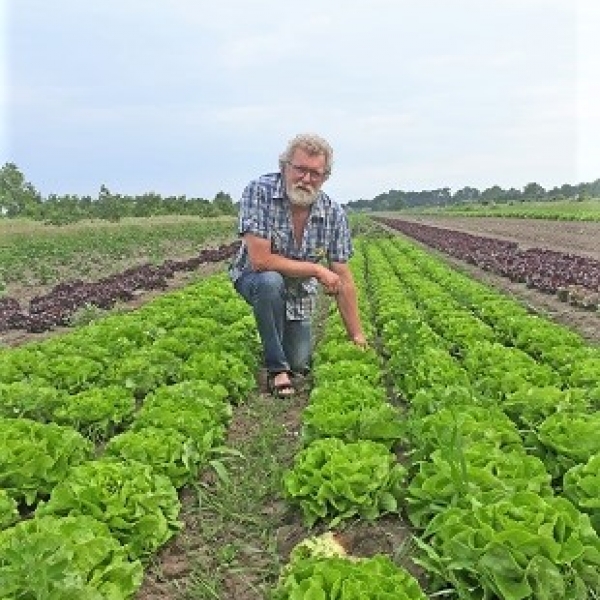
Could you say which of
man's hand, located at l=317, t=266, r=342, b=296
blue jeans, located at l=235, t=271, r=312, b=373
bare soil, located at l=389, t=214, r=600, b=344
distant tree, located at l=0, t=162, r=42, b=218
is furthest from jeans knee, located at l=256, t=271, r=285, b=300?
distant tree, located at l=0, t=162, r=42, b=218

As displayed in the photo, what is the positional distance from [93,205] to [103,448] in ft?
211

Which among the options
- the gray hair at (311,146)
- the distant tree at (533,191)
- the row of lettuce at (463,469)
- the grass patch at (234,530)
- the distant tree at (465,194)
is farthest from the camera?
the distant tree at (465,194)

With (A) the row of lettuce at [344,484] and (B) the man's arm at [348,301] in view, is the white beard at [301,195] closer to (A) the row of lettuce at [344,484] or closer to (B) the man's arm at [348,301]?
(B) the man's arm at [348,301]

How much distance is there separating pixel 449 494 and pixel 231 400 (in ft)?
11.4

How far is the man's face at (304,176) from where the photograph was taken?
704cm

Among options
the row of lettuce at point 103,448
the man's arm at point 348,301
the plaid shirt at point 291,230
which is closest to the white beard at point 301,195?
the plaid shirt at point 291,230

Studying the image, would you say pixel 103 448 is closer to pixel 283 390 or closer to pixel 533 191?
pixel 283 390

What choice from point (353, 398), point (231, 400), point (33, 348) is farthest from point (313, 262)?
point (33, 348)

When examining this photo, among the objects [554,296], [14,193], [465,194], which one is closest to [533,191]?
[465,194]

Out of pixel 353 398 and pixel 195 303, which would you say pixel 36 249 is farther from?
pixel 353 398

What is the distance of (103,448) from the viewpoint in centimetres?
603

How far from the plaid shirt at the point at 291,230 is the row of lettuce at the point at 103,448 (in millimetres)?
806

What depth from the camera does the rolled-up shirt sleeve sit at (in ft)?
24.4

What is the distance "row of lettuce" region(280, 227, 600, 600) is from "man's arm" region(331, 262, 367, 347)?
214 millimetres
